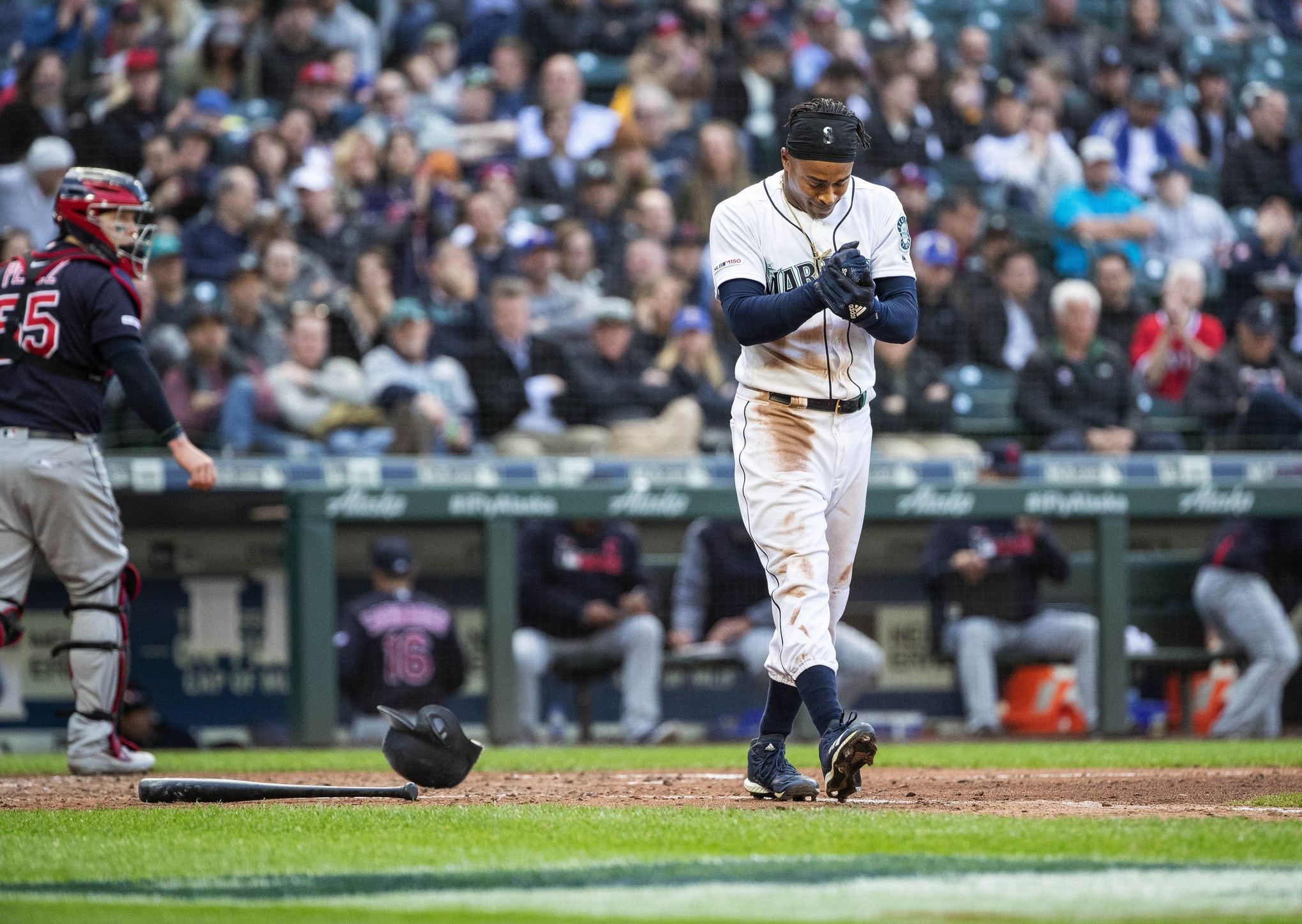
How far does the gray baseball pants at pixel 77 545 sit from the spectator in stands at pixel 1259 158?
9.16 meters

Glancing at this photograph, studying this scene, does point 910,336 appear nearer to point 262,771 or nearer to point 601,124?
point 262,771

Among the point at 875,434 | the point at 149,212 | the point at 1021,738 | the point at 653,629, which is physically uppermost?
the point at 149,212

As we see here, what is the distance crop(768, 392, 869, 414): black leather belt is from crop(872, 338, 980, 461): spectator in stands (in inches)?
192

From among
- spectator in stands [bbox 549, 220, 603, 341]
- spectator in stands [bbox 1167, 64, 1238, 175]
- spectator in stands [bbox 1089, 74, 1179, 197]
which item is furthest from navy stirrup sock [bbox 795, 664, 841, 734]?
spectator in stands [bbox 1167, 64, 1238, 175]

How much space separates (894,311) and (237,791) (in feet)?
7.05

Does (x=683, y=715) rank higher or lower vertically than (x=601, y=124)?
lower

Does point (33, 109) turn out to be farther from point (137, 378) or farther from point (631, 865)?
point (631, 865)

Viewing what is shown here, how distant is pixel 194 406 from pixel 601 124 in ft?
13.6

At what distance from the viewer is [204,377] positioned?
8828 millimetres

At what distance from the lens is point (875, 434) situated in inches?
380

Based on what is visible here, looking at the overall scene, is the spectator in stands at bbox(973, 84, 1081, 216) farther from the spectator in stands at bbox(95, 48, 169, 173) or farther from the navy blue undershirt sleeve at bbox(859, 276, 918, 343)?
the navy blue undershirt sleeve at bbox(859, 276, 918, 343)

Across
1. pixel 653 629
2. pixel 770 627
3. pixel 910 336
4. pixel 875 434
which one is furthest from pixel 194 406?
pixel 910 336

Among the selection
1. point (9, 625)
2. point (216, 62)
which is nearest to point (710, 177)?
point (216, 62)

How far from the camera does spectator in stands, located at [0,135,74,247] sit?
9.59 m
